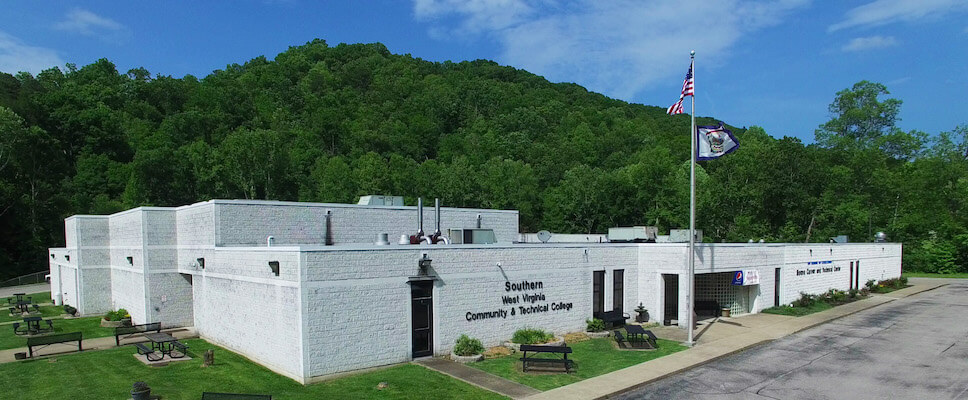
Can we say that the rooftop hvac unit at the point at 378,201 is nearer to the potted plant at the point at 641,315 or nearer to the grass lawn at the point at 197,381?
the grass lawn at the point at 197,381

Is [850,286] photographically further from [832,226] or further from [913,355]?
[832,226]

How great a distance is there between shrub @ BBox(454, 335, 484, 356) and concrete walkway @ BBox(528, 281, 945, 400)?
379 centimetres

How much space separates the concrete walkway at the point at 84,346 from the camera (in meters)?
18.4

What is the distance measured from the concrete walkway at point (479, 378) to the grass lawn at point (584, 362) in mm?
343

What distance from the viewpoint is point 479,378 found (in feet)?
48.5

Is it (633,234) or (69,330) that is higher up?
(633,234)

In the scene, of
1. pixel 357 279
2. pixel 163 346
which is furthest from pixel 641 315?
pixel 163 346

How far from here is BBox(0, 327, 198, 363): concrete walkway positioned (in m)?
18.4

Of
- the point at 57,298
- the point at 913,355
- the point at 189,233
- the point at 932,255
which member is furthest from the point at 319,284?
the point at 932,255

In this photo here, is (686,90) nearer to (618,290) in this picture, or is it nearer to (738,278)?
(618,290)

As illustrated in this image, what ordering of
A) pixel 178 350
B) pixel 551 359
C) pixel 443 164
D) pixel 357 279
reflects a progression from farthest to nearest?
1. pixel 443 164
2. pixel 178 350
3. pixel 551 359
4. pixel 357 279

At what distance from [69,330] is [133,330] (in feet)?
20.1

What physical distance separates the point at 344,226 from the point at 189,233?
639cm

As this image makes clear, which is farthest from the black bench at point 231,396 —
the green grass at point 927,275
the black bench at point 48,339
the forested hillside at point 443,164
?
the green grass at point 927,275
